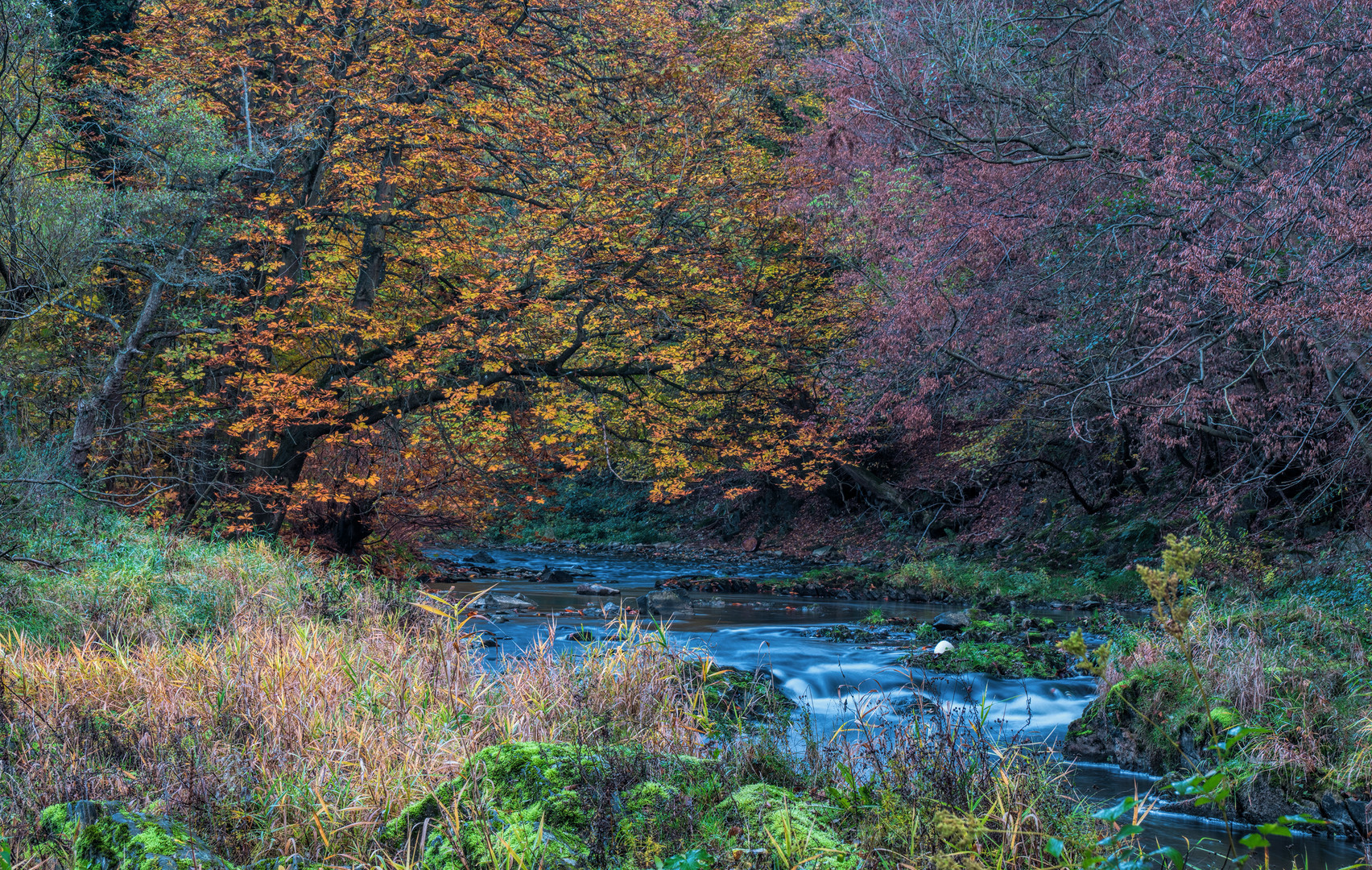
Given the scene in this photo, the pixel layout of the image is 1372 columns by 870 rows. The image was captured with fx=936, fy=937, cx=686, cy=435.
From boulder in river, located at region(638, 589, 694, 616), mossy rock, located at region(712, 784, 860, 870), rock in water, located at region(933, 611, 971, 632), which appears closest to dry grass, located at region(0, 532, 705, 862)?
mossy rock, located at region(712, 784, 860, 870)

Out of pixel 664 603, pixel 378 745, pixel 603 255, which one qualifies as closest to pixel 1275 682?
pixel 378 745

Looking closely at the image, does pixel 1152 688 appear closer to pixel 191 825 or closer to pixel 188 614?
pixel 191 825

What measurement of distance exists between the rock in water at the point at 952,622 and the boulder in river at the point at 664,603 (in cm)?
383

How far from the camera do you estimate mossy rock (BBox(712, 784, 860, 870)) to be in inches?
140

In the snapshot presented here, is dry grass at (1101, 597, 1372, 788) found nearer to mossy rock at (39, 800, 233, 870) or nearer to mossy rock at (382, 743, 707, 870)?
mossy rock at (382, 743, 707, 870)

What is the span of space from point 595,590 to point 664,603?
2303 mm

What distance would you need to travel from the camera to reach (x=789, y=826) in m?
3.63

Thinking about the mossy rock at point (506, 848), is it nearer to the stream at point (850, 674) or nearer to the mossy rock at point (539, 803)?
the mossy rock at point (539, 803)

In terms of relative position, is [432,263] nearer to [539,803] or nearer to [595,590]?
[595,590]

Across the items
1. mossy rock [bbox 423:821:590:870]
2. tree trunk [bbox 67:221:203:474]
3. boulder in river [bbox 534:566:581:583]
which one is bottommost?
boulder in river [bbox 534:566:581:583]

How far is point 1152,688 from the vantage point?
24.4ft

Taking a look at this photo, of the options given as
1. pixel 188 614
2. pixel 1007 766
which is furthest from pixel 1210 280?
pixel 188 614

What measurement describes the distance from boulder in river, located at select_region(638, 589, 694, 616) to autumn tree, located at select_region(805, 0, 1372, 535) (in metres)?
4.68

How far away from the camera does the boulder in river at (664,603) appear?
45.6ft
